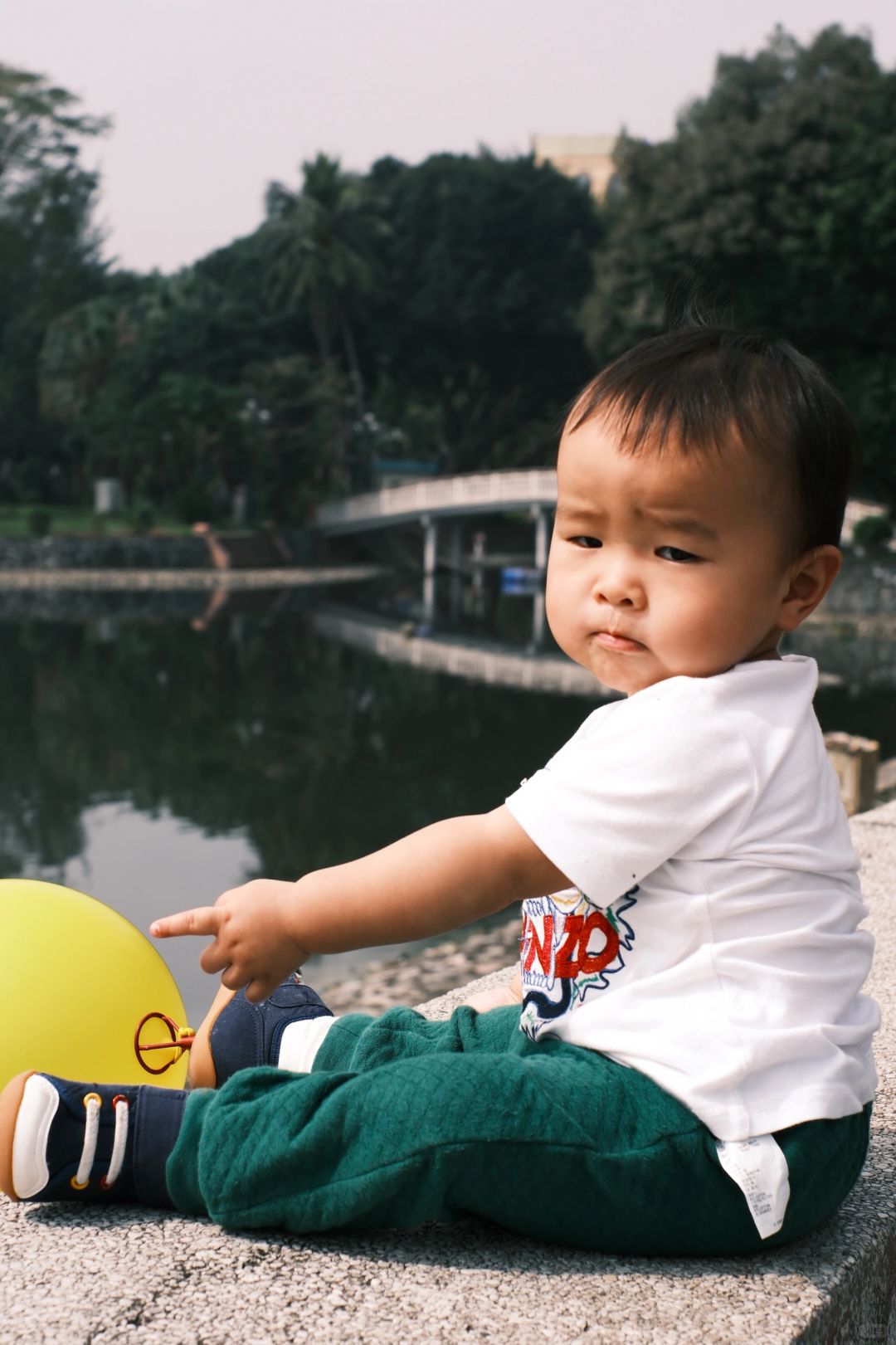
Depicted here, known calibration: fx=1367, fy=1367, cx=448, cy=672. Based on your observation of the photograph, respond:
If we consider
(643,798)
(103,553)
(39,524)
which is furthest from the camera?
(39,524)

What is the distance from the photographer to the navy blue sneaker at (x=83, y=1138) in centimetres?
130

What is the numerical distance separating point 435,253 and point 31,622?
1817 centimetres

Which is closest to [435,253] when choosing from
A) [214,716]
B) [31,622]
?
[31,622]

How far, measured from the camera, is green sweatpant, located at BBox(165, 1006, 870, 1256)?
1.24 m

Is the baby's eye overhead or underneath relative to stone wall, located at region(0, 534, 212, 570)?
overhead

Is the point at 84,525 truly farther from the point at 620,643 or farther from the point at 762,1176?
the point at 762,1176

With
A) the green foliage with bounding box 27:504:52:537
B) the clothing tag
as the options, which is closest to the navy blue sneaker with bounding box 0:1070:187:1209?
the clothing tag

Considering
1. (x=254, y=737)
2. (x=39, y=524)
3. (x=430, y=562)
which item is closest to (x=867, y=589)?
(x=430, y=562)

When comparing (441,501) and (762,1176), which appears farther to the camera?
(441,501)

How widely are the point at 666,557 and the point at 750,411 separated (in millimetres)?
151

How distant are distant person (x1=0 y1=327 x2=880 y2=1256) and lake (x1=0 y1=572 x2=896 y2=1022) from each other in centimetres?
407

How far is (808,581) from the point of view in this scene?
4.37 ft

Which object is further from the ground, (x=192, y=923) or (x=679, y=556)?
(x=679, y=556)

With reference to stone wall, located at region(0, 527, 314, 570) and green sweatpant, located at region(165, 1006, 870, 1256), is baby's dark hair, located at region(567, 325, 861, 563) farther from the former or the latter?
stone wall, located at region(0, 527, 314, 570)
